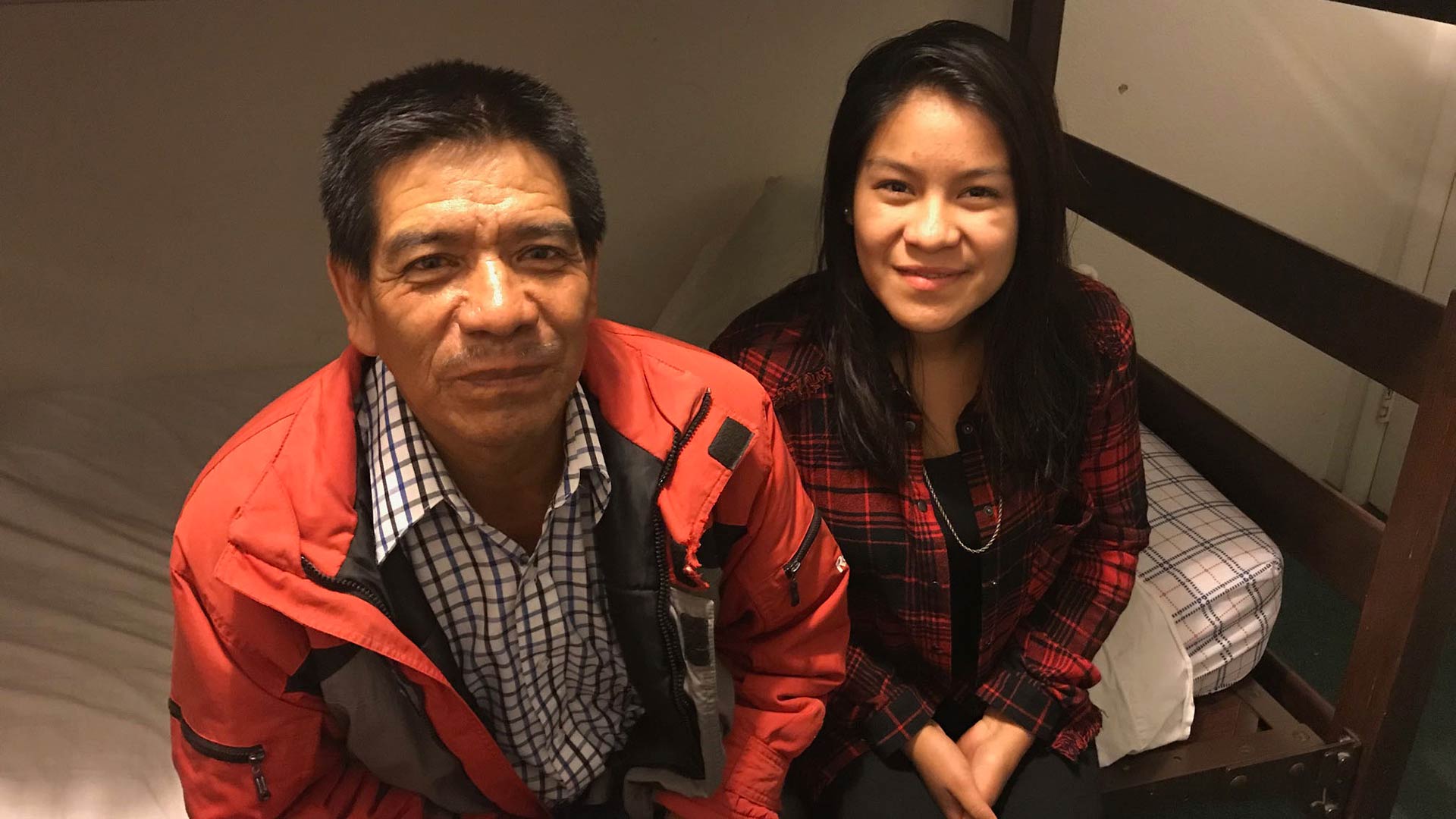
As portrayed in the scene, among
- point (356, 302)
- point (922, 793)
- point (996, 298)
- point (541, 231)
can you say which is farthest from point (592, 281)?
point (922, 793)

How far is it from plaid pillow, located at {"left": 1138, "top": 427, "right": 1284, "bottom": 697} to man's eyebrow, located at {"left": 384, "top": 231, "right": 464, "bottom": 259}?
1.06m

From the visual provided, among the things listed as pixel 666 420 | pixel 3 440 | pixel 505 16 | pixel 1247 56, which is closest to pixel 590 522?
pixel 666 420

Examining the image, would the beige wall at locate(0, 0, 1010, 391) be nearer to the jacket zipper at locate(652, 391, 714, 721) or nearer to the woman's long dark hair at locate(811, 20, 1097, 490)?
the woman's long dark hair at locate(811, 20, 1097, 490)

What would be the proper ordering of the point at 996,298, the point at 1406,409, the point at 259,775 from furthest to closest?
1. the point at 1406,409
2. the point at 996,298
3. the point at 259,775

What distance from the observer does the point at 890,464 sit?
3.90 feet

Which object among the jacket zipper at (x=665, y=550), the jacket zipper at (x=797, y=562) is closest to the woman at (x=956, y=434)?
the jacket zipper at (x=797, y=562)

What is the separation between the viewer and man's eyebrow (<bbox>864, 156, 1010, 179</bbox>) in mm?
1076

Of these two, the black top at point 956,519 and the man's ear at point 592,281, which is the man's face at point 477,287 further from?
the black top at point 956,519

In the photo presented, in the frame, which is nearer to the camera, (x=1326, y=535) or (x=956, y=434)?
(x=956, y=434)

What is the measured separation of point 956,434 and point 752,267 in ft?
2.59

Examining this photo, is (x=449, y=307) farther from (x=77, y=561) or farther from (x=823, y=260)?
(x=77, y=561)

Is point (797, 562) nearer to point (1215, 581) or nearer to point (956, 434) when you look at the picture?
point (956, 434)

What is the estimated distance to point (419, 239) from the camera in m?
0.84

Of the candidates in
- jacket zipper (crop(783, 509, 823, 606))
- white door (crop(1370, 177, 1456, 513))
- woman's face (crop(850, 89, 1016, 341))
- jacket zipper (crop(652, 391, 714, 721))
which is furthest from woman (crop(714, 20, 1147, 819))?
white door (crop(1370, 177, 1456, 513))
